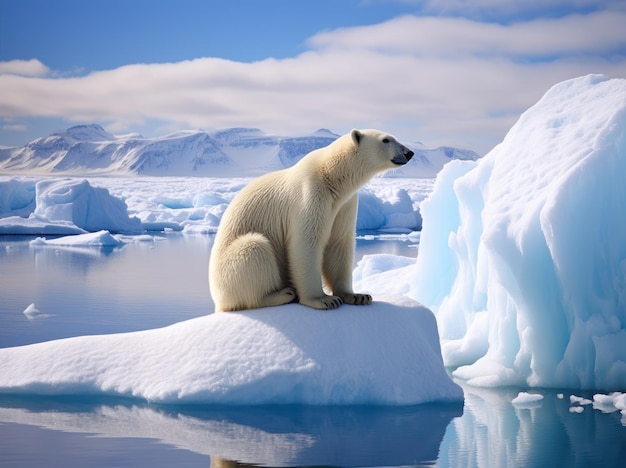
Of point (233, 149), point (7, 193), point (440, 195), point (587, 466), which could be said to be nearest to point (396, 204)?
point (7, 193)

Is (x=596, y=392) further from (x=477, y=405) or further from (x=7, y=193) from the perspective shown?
(x=7, y=193)

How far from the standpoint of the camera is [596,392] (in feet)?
26.0

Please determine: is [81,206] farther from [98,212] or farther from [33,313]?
[33,313]

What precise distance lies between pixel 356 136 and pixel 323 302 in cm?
131

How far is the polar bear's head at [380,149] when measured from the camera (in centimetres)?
614

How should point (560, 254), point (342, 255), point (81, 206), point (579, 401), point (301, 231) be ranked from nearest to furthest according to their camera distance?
point (301, 231)
point (342, 255)
point (579, 401)
point (560, 254)
point (81, 206)

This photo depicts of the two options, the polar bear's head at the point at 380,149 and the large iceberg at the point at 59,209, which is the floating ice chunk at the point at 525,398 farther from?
the large iceberg at the point at 59,209

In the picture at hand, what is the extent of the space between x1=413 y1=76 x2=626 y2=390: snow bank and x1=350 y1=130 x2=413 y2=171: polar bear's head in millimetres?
2515

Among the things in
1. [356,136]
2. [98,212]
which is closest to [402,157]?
[356,136]

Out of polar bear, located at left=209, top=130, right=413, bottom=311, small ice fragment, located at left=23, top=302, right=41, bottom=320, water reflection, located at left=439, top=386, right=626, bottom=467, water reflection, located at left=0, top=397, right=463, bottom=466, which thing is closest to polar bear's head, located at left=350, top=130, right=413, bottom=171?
polar bear, located at left=209, top=130, right=413, bottom=311

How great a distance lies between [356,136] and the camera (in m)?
6.25

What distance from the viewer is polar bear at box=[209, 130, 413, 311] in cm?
607

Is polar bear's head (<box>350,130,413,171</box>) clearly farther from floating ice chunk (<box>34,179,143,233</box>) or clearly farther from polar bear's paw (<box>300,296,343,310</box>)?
floating ice chunk (<box>34,179,143,233</box>)

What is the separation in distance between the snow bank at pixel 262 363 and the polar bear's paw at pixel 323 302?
5 centimetres
